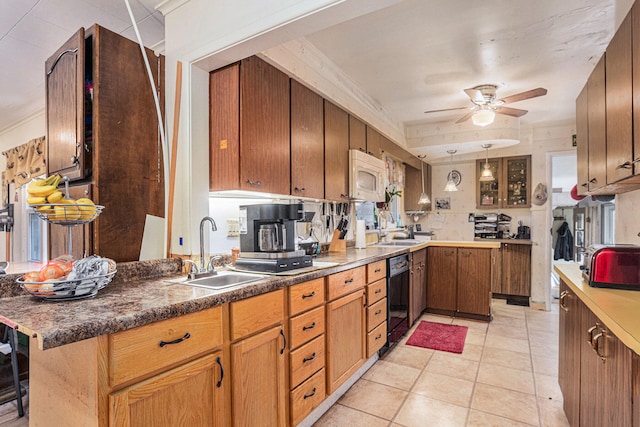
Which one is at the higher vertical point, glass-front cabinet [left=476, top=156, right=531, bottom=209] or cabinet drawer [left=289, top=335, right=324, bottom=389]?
glass-front cabinet [left=476, top=156, right=531, bottom=209]

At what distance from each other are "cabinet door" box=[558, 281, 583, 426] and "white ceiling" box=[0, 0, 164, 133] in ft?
9.37

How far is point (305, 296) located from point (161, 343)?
2.81 ft

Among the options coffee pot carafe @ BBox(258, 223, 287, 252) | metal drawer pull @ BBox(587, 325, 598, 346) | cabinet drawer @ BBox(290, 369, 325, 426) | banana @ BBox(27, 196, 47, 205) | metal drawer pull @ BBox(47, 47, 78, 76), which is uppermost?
metal drawer pull @ BBox(47, 47, 78, 76)

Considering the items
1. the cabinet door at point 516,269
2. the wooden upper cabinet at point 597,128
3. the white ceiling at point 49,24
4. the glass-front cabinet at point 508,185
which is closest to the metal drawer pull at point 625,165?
the wooden upper cabinet at point 597,128

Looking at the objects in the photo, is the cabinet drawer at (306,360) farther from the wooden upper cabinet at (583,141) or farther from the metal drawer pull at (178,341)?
the wooden upper cabinet at (583,141)

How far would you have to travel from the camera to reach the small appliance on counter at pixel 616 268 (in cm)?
152

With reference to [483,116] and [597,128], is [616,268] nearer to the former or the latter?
[597,128]

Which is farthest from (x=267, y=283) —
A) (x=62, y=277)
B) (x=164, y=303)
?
(x=62, y=277)

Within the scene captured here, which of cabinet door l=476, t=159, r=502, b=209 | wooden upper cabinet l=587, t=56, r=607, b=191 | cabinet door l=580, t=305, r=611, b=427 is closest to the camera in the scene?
cabinet door l=580, t=305, r=611, b=427

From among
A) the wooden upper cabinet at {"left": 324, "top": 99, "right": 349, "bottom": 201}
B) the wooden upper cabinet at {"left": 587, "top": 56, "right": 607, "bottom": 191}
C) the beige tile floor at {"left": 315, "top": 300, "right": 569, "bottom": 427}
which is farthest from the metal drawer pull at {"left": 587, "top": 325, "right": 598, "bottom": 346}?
the wooden upper cabinet at {"left": 324, "top": 99, "right": 349, "bottom": 201}

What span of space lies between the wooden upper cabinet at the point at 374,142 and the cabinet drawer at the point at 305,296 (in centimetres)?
199

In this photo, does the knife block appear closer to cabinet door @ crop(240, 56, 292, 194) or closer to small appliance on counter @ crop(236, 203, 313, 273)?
cabinet door @ crop(240, 56, 292, 194)

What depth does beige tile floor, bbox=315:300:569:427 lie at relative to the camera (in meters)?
2.02

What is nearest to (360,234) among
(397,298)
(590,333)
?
(397,298)
